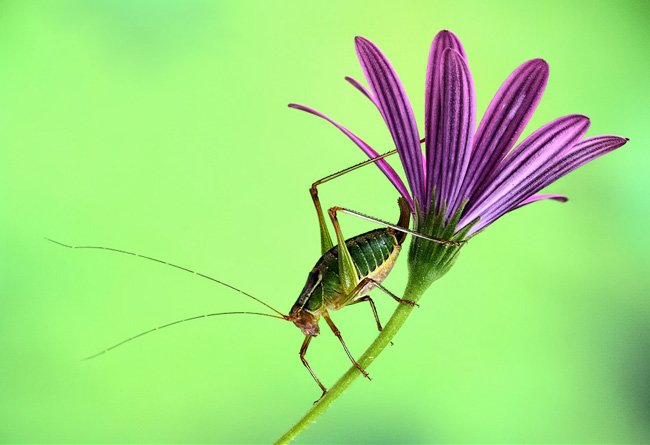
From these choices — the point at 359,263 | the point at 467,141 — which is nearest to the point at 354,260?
the point at 359,263

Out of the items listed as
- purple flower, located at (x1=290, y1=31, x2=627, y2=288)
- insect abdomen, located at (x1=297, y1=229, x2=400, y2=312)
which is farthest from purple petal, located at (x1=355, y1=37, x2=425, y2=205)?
insect abdomen, located at (x1=297, y1=229, x2=400, y2=312)

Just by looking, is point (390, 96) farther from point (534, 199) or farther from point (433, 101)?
point (534, 199)

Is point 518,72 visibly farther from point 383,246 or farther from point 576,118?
point 383,246

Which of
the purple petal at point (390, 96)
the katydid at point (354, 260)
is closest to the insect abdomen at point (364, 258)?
the katydid at point (354, 260)

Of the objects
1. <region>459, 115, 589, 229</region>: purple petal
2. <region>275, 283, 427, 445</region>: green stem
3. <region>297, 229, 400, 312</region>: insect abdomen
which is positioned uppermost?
<region>459, 115, 589, 229</region>: purple petal

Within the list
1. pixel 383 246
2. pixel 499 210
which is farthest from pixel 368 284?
pixel 499 210

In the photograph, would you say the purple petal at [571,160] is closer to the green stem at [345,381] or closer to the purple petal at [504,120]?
the purple petal at [504,120]

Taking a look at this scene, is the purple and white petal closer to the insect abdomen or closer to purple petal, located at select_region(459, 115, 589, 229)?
purple petal, located at select_region(459, 115, 589, 229)
